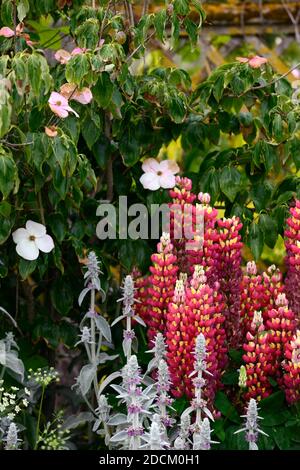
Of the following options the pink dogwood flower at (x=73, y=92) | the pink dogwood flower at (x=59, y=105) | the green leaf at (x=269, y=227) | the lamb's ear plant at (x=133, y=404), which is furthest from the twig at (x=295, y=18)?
the lamb's ear plant at (x=133, y=404)

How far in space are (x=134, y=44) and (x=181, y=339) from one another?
937 millimetres

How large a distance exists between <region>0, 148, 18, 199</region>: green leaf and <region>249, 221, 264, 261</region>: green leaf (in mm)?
742

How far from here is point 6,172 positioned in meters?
2.12

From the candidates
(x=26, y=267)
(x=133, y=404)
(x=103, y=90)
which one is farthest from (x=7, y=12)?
(x=133, y=404)

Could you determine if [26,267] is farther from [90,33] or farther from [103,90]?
[90,33]

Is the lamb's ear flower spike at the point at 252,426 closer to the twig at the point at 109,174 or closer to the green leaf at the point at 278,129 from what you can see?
the green leaf at the point at 278,129

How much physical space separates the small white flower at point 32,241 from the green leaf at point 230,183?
530 mm

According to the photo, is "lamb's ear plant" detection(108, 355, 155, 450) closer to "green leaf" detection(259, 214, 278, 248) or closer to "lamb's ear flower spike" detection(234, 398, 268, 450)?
"lamb's ear flower spike" detection(234, 398, 268, 450)

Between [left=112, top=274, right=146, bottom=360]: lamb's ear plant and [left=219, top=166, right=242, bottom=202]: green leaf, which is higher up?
[left=219, top=166, right=242, bottom=202]: green leaf

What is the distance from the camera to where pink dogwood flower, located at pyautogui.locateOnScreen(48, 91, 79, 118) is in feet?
7.23

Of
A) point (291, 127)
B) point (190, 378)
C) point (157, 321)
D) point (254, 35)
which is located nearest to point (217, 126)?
point (291, 127)

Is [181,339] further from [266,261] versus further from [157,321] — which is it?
[266,261]

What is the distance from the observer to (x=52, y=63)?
3.15 meters

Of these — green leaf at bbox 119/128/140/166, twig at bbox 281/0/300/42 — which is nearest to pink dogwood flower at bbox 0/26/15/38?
green leaf at bbox 119/128/140/166
